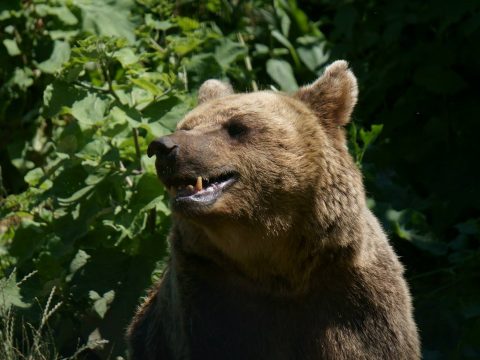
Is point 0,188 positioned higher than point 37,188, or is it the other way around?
point 37,188

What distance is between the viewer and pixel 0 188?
7.89 m

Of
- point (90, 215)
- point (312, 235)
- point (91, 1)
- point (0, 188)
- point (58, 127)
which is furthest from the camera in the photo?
point (58, 127)

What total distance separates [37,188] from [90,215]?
0.54 meters

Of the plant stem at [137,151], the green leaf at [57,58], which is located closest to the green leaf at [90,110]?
the plant stem at [137,151]

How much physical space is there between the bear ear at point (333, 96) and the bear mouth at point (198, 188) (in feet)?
2.47

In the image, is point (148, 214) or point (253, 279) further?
point (148, 214)

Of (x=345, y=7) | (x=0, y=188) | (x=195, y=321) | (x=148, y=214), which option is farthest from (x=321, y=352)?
(x=345, y=7)

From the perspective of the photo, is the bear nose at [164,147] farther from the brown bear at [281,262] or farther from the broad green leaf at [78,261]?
the broad green leaf at [78,261]

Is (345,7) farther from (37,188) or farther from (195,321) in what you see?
(195,321)

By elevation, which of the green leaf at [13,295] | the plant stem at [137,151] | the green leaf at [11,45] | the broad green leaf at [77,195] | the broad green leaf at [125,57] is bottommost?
the green leaf at [13,295]

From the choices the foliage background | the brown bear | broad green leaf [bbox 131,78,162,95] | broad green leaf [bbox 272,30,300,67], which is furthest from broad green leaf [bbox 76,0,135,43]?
the brown bear

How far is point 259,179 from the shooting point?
4.91 meters

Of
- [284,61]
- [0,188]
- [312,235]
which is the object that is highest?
[312,235]

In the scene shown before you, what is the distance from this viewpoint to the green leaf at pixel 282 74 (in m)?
8.62
